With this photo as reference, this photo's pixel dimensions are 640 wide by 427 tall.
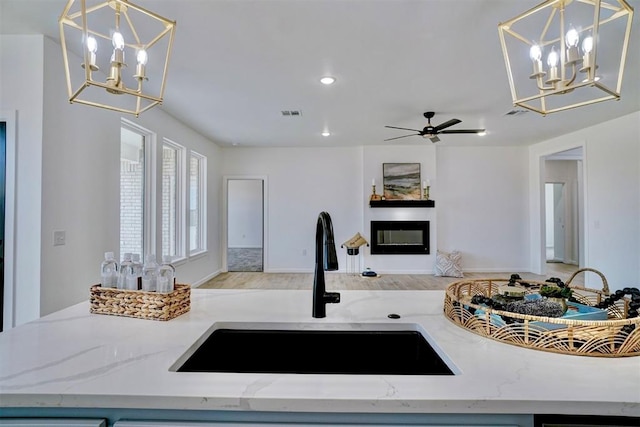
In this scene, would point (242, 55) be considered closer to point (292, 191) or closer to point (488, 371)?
point (488, 371)

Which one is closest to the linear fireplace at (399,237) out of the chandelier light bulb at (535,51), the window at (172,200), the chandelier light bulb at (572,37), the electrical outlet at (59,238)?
the window at (172,200)

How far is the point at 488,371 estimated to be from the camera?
78 cm

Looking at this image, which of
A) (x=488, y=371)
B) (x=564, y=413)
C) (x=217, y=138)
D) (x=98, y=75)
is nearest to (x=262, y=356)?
(x=488, y=371)

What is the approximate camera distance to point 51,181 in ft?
8.15

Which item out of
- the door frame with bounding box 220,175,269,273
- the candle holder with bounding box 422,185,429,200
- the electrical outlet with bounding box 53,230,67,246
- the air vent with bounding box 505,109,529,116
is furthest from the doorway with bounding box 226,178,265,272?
the electrical outlet with bounding box 53,230,67,246

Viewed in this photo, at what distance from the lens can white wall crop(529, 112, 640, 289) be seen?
4457 mm

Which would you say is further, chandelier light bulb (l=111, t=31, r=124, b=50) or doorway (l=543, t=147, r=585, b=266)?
doorway (l=543, t=147, r=585, b=266)

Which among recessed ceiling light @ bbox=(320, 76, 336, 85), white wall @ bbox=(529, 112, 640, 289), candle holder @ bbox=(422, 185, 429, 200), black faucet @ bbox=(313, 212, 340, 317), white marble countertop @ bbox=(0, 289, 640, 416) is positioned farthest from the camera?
candle holder @ bbox=(422, 185, 429, 200)

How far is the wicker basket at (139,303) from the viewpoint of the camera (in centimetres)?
116

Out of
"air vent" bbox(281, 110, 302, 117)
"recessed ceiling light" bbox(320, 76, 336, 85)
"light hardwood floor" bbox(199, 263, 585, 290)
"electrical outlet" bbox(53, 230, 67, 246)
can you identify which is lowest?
"light hardwood floor" bbox(199, 263, 585, 290)

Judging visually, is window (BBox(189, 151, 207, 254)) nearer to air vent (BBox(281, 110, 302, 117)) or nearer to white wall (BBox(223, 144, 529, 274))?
white wall (BBox(223, 144, 529, 274))

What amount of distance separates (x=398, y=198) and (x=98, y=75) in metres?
5.17

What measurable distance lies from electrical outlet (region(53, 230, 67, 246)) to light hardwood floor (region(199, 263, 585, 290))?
3.02 m

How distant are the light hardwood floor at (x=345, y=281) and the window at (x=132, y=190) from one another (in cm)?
188
